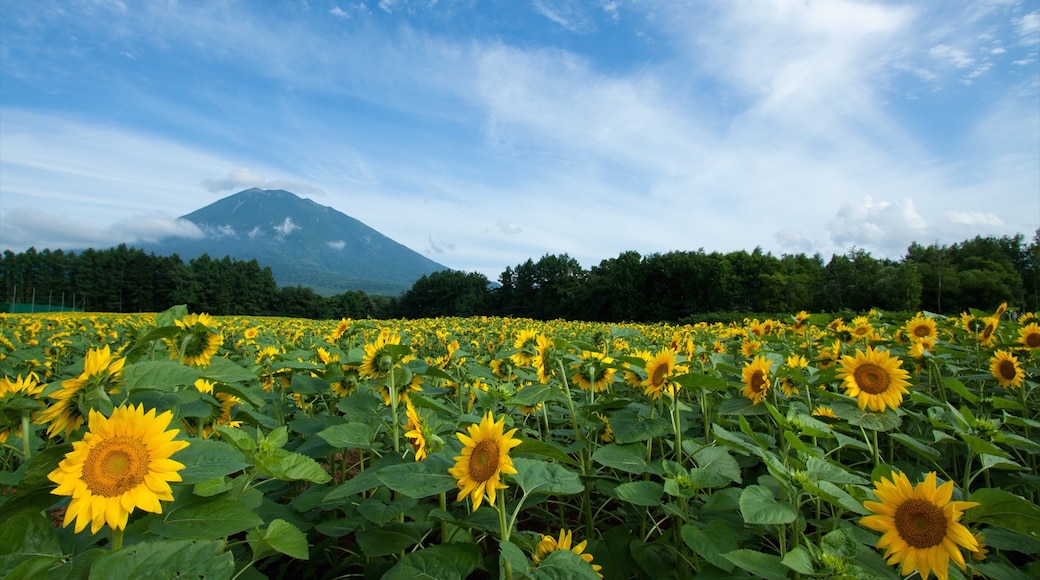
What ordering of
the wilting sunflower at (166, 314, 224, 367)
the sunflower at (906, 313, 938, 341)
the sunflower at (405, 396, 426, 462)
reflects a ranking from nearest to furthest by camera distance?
1. the sunflower at (405, 396, 426, 462)
2. the wilting sunflower at (166, 314, 224, 367)
3. the sunflower at (906, 313, 938, 341)

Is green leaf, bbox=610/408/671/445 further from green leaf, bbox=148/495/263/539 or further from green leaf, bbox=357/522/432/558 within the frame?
green leaf, bbox=148/495/263/539

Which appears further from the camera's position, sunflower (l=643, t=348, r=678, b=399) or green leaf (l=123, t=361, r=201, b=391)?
sunflower (l=643, t=348, r=678, b=399)

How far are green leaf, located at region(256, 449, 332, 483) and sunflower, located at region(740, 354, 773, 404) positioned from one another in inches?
77.1

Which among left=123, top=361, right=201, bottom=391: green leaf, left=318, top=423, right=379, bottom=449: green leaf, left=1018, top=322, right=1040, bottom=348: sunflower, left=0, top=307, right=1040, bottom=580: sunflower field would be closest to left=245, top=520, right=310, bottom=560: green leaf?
left=0, top=307, right=1040, bottom=580: sunflower field

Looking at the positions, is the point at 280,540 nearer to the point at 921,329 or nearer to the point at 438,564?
the point at 438,564

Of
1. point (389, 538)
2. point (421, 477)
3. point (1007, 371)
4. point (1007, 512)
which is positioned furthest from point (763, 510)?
point (1007, 371)

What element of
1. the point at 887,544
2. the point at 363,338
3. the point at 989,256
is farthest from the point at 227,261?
the point at 989,256

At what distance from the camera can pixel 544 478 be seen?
4.61 ft

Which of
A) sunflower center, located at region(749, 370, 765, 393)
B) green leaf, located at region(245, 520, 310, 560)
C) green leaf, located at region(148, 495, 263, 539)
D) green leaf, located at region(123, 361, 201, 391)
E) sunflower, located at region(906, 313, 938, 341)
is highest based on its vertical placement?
sunflower, located at region(906, 313, 938, 341)

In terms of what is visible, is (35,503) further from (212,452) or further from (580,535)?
(580,535)

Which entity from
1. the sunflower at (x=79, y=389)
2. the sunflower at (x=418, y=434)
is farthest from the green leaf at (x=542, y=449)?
the sunflower at (x=79, y=389)

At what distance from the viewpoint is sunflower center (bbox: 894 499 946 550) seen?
4.26 ft

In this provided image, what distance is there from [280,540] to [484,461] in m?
0.52

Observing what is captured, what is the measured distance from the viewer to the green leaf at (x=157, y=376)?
1.37 m
